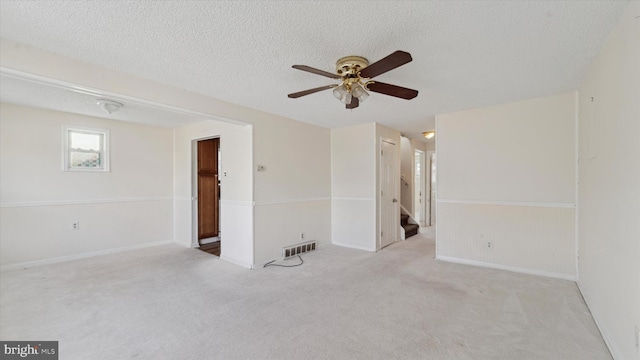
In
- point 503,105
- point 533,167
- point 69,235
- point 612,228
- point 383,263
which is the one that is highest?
point 503,105

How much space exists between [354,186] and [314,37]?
3.41 meters

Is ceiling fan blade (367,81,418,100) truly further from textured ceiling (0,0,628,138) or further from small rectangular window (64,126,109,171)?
small rectangular window (64,126,109,171)

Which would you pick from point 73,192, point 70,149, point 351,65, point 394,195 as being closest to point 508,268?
point 394,195

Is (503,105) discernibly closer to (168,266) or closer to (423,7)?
(423,7)

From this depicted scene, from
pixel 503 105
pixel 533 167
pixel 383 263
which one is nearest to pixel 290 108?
pixel 383 263

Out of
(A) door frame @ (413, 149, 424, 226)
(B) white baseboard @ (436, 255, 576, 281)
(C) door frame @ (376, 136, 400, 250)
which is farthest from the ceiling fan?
(A) door frame @ (413, 149, 424, 226)

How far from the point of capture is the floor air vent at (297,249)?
4.31m

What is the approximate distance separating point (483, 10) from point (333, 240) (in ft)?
14.4

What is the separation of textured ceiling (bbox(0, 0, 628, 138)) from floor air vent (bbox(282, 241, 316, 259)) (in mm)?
2654

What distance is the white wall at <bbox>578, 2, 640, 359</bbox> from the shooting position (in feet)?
5.25

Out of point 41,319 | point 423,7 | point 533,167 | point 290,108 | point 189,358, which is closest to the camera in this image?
point 423,7

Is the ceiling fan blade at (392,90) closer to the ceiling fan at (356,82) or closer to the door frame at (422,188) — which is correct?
the ceiling fan at (356,82)

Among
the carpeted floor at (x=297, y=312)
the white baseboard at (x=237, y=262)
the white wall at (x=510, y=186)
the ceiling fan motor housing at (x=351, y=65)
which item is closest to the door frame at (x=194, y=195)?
the white baseboard at (x=237, y=262)

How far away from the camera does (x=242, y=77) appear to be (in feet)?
8.89
